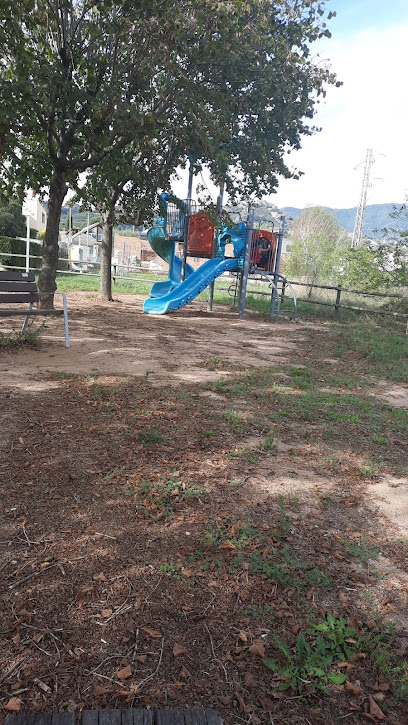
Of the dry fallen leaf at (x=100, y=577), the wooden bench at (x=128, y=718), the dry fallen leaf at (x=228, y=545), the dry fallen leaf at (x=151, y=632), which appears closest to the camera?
the wooden bench at (x=128, y=718)

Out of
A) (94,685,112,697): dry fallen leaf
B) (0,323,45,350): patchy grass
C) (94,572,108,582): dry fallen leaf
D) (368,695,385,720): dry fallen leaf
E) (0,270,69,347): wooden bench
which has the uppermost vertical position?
(0,270,69,347): wooden bench

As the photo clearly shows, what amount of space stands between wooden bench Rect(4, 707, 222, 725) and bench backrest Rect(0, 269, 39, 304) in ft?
19.8

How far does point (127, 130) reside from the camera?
367 inches

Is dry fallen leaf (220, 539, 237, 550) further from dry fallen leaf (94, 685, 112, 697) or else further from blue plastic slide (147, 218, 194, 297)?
blue plastic slide (147, 218, 194, 297)

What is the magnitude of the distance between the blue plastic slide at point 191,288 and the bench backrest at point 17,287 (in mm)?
6425

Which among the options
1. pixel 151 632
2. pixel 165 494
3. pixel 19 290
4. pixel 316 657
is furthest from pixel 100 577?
pixel 19 290

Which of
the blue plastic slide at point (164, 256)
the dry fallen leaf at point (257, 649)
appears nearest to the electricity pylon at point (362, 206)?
the blue plastic slide at point (164, 256)

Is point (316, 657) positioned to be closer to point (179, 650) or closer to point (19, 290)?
point (179, 650)

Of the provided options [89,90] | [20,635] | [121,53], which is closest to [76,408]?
[20,635]

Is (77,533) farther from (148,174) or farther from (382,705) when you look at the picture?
(148,174)

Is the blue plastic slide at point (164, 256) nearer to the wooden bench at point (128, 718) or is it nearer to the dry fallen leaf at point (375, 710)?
the dry fallen leaf at point (375, 710)

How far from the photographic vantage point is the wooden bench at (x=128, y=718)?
146cm

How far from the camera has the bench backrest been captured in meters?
6.97

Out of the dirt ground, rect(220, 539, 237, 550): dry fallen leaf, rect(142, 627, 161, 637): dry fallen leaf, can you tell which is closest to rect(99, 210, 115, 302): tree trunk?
the dirt ground
